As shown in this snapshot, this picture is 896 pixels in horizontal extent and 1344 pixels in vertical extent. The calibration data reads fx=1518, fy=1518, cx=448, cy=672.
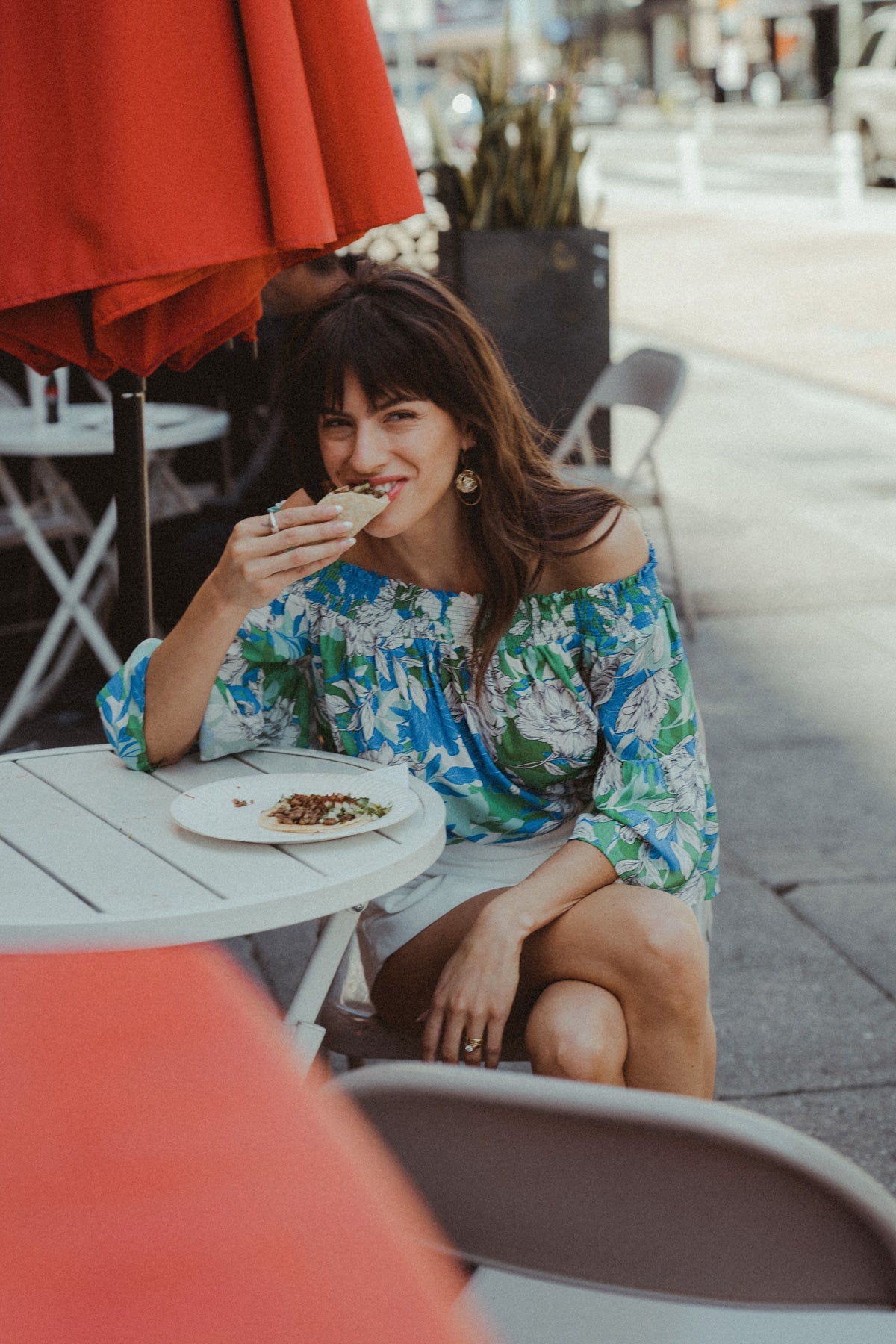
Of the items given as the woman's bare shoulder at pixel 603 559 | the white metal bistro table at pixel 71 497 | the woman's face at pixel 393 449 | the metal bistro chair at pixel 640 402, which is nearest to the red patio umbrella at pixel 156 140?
the woman's face at pixel 393 449

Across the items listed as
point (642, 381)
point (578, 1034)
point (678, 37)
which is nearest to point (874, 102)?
point (642, 381)

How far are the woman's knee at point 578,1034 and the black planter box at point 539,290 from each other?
4.58 m

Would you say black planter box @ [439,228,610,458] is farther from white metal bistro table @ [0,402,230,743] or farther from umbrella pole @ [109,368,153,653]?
umbrella pole @ [109,368,153,653]

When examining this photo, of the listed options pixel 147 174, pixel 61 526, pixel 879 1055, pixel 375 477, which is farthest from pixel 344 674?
pixel 61 526

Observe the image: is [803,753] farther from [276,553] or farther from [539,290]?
[276,553]

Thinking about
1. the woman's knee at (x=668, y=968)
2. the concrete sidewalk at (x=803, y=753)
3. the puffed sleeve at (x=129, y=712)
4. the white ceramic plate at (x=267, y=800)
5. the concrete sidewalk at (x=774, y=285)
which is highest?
the puffed sleeve at (x=129, y=712)

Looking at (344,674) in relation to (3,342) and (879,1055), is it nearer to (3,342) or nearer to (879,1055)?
(3,342)

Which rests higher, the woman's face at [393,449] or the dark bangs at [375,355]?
the dark bangs at [375,355]

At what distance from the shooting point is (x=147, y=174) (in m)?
2.16

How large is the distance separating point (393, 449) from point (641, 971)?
887mm

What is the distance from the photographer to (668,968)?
215cm

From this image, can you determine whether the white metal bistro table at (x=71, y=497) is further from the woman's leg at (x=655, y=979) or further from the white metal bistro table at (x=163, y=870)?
the woman's leg at (x=655, y=979)

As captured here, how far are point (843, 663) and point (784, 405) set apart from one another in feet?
17.3

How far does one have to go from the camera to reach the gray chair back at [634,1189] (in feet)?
3.26
